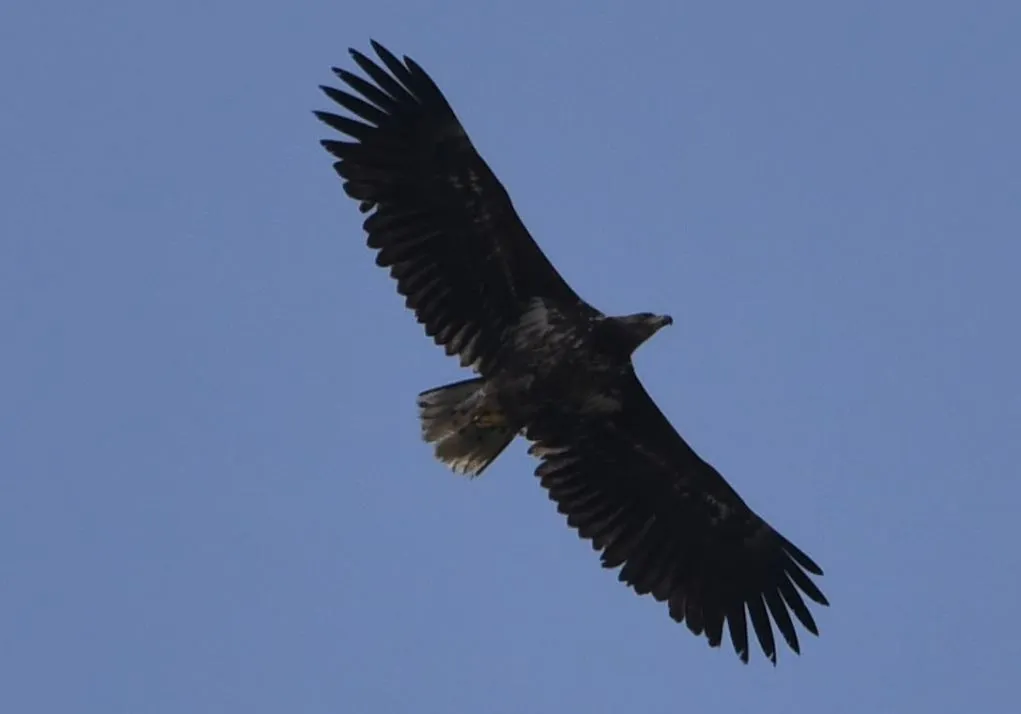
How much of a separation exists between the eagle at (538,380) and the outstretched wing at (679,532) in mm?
11

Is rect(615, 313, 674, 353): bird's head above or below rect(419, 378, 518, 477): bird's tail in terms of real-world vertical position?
above

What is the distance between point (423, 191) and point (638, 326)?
6.26 feet

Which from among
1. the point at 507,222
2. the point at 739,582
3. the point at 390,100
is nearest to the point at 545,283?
the point at 507,222

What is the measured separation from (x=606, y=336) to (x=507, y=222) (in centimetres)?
114

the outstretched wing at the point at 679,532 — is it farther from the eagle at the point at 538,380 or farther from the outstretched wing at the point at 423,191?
the outstretched wing at the point at 423,191

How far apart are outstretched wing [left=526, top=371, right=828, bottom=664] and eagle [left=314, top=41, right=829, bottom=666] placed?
0.04 ft

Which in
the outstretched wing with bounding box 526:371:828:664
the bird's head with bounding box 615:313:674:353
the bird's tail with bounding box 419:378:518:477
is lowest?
the bird's tail with bounding box 419:378:518:477

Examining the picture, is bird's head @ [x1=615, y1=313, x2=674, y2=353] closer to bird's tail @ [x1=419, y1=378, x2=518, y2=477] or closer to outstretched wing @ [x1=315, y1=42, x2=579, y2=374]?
outstretched wing @ [x1=315, y1=42, x2=579, y2=374]

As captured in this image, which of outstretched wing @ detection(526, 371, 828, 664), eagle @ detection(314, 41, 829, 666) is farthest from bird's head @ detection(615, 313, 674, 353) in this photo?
outstretched wing @ detection(526, 371, 828, 664)

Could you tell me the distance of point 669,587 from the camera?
1758cm

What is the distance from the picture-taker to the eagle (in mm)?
16562

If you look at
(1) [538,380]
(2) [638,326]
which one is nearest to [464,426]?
(1) [538,380]

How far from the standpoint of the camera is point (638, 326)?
16.6m

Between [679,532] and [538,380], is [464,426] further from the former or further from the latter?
[679,532]
